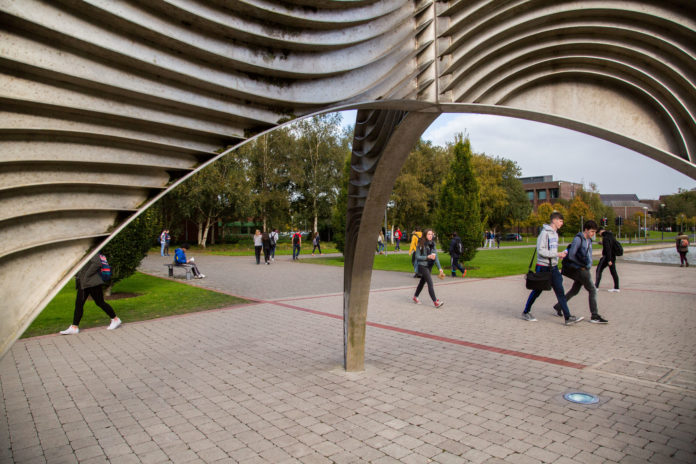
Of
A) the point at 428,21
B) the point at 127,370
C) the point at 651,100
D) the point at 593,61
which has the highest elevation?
the point at 428,21

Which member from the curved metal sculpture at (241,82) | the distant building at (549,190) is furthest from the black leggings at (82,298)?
the distant building at (549,190)

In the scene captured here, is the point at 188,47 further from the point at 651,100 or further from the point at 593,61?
the point at 651,100

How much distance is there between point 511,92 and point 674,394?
3.81 metres

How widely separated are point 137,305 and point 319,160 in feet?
107

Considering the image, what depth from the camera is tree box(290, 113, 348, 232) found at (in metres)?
41.6

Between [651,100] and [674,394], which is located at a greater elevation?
[651,100]

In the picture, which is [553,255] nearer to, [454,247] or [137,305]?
[454,247]

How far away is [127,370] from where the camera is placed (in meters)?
6.00

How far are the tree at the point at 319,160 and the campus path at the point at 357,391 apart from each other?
32.9m

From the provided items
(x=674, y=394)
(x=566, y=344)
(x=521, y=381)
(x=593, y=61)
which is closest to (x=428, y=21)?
(x=593, y=61)

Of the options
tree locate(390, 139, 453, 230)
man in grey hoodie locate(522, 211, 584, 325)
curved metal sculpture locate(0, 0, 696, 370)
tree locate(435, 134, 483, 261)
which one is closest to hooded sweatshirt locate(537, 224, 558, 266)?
man in grey hoodie locate(522, 211, 584, 325)

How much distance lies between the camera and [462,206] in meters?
18.5

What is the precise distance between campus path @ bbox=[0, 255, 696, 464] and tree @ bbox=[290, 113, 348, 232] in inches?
1296

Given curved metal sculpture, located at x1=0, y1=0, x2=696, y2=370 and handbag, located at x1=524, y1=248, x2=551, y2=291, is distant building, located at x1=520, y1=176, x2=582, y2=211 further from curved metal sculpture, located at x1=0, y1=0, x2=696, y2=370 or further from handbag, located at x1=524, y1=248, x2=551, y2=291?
curved metal sculpture, located at x1=0, y1=0, x2=696, y2=370
